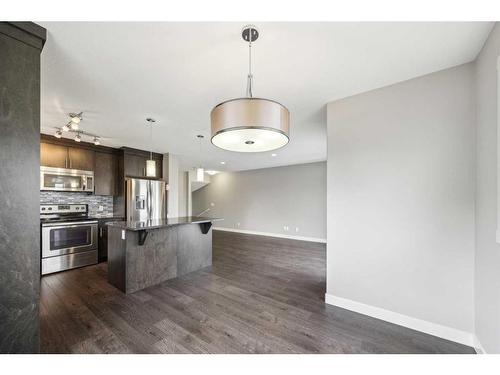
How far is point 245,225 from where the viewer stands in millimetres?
7945

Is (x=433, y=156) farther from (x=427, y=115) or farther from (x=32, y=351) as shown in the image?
(x=32, y=351)

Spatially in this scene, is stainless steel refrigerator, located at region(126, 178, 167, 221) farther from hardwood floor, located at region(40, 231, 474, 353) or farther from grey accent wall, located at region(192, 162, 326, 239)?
grey accent wall, located at region(192, 162, 326, 239)

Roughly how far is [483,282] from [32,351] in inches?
126

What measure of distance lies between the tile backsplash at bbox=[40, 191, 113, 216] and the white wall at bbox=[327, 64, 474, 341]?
4829 mm

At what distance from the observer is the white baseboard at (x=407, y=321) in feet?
5.91

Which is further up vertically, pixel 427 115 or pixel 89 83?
pixel 89 83

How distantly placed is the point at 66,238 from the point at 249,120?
14.2 ft

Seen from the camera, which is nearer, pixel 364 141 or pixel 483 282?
pixel 483 282

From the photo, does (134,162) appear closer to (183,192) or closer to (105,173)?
(105,173)

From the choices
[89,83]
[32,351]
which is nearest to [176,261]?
[32,351]

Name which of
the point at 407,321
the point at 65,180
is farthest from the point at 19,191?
the point at 65,180

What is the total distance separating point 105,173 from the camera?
4.47 m
